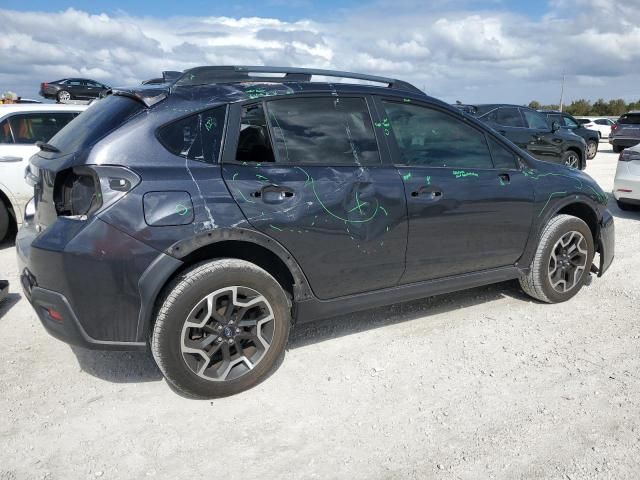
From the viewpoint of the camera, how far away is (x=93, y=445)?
2.57m

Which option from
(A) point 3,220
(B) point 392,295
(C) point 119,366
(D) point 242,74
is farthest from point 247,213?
(A) point 3,220

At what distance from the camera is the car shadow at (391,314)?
379 centimetres

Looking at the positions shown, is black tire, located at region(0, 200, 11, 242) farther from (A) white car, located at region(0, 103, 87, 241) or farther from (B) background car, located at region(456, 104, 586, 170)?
(B) background car, located at region(456, 104, 586, 170)

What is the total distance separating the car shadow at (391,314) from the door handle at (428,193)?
1066 mm

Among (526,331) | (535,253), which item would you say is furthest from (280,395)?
(535,253)

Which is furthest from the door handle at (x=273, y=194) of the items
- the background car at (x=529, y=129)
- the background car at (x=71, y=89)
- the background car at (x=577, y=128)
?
the background car at (x=71, y=89)

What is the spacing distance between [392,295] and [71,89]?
85.3ft

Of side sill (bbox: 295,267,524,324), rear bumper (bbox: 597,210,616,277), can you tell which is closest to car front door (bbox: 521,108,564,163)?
rear bumper (bbox: 597,210,616,277)

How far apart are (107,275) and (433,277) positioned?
214 centimetres

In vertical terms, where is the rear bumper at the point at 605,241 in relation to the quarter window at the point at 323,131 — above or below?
below

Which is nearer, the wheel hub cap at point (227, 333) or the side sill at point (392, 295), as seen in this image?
the wheel hub cap at point (227, 333)

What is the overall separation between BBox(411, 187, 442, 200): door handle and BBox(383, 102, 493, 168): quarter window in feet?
0.62

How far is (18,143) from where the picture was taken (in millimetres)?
6152

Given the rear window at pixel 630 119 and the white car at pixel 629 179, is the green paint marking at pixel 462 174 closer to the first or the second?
the white car at pixel 629 179
